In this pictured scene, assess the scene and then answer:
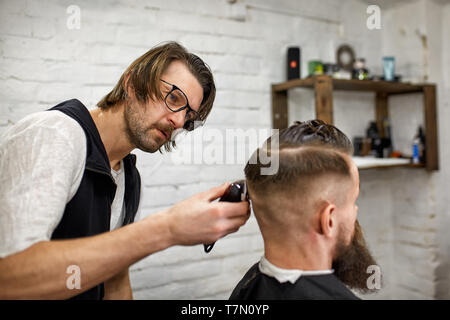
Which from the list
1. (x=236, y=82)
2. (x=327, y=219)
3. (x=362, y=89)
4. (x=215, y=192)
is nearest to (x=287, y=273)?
(x=327, y=219)

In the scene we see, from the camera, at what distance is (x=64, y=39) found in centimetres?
101

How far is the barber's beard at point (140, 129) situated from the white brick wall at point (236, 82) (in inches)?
5.5

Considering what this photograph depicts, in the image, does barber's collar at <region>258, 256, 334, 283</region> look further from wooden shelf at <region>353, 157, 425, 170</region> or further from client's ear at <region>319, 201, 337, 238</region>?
wooden shelf at <region>353, 157, 425, 170</region>

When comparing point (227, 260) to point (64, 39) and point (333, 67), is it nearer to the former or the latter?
point (64, 39)

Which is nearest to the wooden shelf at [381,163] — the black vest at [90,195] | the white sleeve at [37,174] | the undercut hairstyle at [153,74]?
the undercut hairstyle at [153,74]

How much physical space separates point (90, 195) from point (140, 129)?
0.77ft

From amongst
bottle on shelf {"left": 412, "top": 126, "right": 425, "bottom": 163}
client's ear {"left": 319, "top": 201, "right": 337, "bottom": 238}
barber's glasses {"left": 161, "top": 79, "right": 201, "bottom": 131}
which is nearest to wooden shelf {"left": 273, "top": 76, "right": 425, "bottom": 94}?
bottle on shelf {"left": 412, "top": 126, "right": 425, "bottom": 163}

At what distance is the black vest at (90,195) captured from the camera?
34.7 inches

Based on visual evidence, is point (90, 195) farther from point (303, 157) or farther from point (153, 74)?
point (303, 157)

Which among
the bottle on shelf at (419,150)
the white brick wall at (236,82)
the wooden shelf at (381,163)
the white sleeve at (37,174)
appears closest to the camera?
the white sleeve at (37,174)

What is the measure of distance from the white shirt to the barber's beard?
15 centimetres

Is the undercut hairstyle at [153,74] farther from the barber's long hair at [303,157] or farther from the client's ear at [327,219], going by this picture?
the client's ear at [327,219]

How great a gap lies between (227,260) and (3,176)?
105 cm
